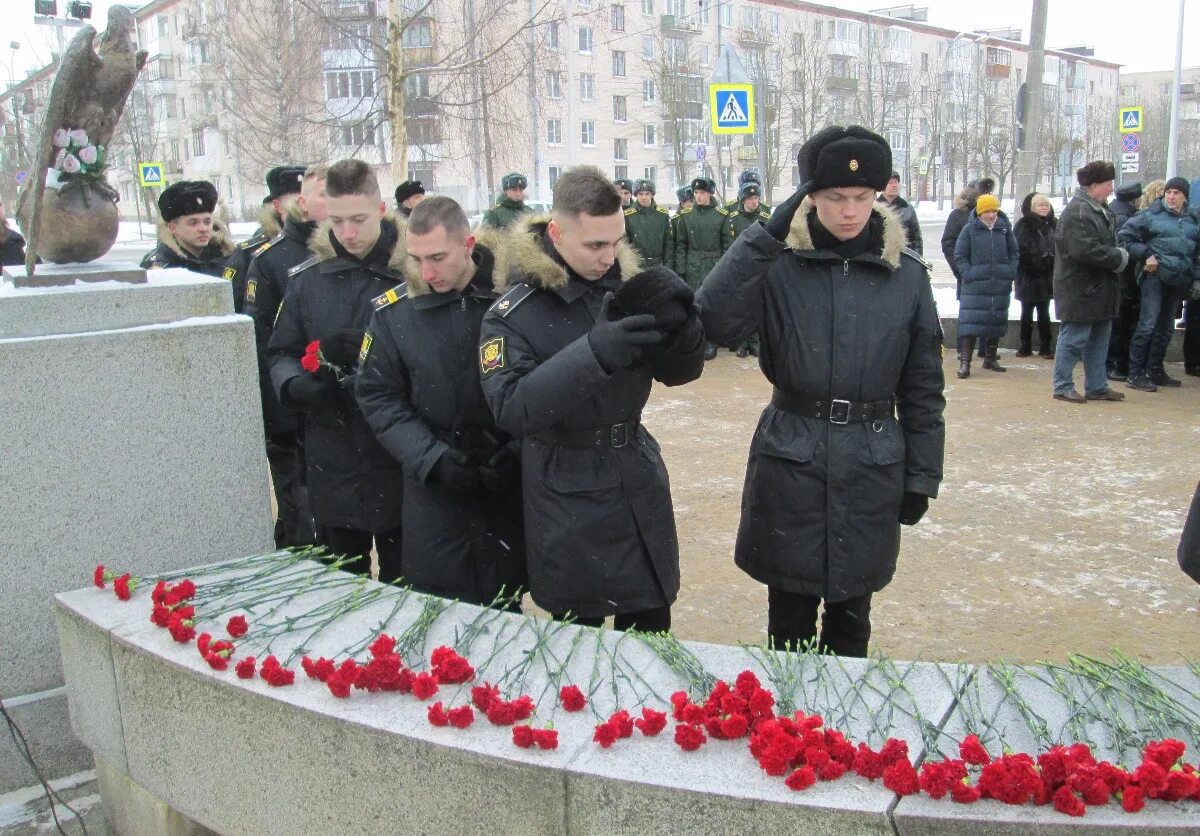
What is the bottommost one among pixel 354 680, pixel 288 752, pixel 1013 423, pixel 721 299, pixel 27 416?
pixel 1013 423

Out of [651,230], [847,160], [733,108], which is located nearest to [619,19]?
[733,108]

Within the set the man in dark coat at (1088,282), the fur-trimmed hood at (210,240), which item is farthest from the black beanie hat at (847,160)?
the man in dark coat at (1088,282)

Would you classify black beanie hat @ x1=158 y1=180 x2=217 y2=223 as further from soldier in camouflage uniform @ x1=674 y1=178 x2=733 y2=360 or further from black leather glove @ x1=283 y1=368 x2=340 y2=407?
soldier in camouflage uniform @ x1=674 y1=178 x2=733 y2=360

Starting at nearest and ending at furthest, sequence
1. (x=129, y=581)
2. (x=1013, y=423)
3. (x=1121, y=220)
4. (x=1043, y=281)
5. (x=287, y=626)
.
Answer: (x=287, y=626), (x=129, y=581), (x=1013, y=423), (x=1121, y=220), (x=1043, y=281)

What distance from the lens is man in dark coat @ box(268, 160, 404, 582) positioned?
397 centimetres

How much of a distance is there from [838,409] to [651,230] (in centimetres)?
1024

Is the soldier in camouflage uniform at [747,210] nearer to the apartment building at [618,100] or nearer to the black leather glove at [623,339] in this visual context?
→ the black leather glove at [623,339]

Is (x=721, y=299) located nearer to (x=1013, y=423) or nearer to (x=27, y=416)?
(x=27, y=416)

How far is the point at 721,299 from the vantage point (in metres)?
3.15

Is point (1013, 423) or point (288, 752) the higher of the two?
point (288, 752)

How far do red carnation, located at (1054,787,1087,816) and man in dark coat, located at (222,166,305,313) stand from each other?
4424 mm

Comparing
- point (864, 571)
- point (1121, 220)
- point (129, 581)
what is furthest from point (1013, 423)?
point (129, 581)

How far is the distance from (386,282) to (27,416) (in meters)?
1.48

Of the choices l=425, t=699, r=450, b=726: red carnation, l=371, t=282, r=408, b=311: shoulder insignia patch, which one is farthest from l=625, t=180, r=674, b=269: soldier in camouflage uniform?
l=425, t=699, r=450, b=726: red carnation
